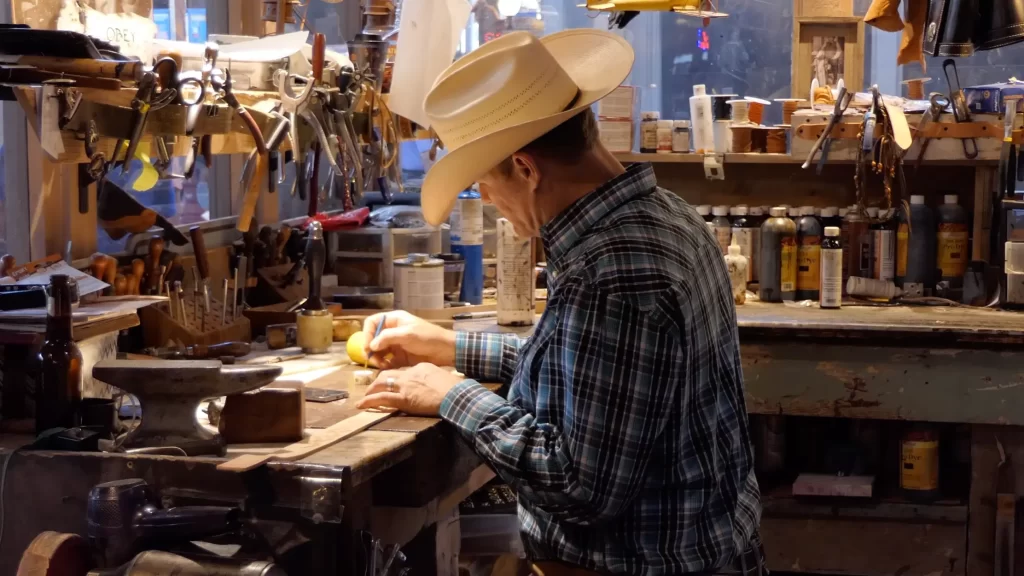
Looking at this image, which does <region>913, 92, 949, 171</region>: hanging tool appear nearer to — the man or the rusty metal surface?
the rusty metal surface

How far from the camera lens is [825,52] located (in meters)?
4.57

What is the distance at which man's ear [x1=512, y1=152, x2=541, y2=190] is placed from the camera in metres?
2.15

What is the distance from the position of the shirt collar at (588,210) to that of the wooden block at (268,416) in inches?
22.5

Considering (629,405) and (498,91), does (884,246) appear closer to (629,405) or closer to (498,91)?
(498,91)

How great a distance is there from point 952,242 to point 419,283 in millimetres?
1918

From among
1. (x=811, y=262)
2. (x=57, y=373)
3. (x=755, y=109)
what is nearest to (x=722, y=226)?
(x=811, y=262)

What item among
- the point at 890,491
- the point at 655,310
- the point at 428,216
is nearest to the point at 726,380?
the point at 655,310

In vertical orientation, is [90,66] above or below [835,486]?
above

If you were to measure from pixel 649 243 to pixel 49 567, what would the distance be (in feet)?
3.64

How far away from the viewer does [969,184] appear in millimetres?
4395

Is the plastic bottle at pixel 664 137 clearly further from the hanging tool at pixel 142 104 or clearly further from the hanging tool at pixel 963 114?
the hanging tool at pixel 142 104

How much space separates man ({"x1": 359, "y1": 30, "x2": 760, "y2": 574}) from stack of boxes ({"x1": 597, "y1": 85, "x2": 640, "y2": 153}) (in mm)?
2129

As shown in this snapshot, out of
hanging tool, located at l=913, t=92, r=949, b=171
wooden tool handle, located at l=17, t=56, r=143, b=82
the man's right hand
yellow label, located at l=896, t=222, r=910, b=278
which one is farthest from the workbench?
wooden tool handle, located at l=17, t=56, r=143, b=82

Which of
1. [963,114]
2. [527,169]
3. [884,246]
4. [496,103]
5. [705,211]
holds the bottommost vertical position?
[884,246]
